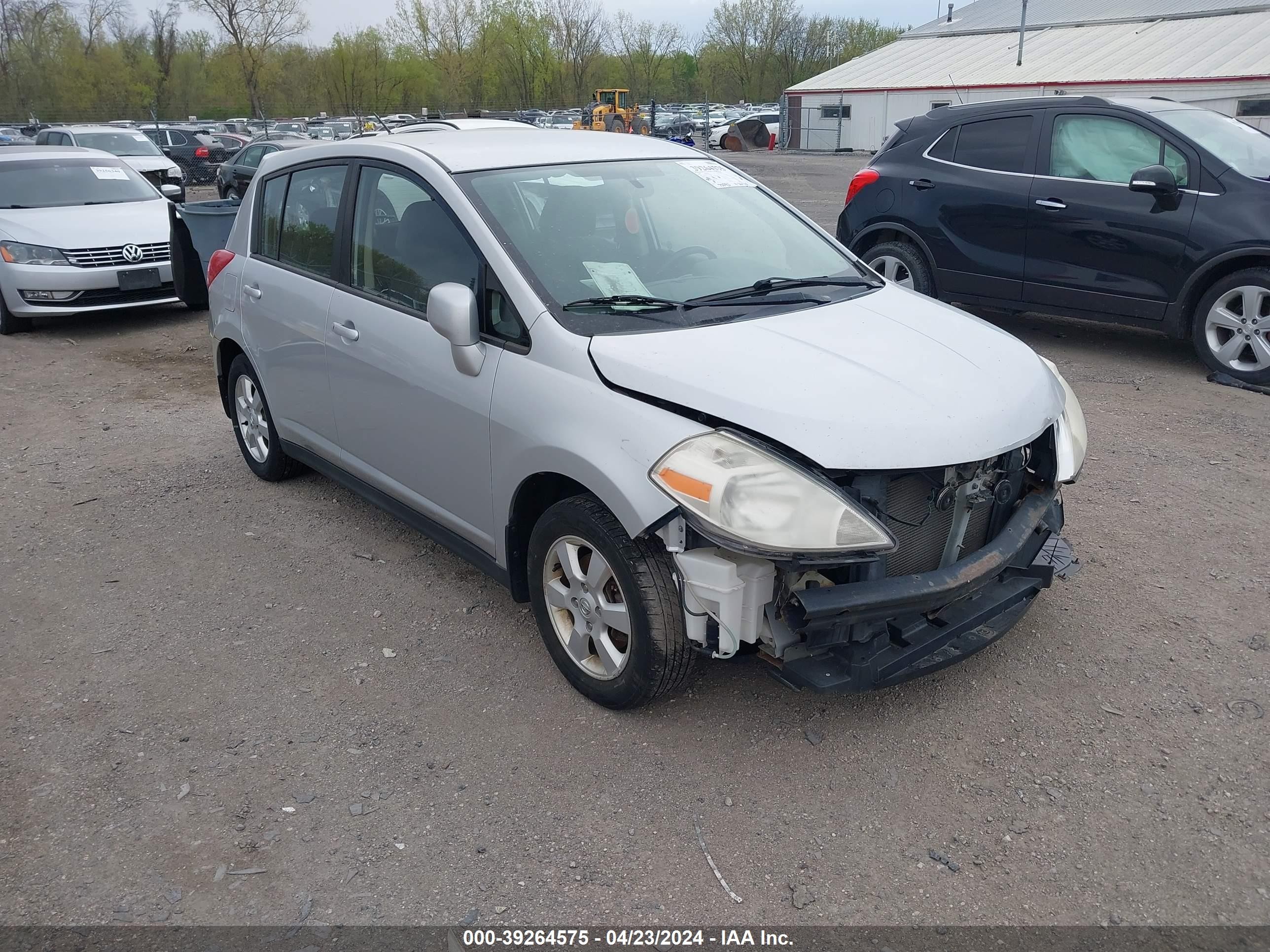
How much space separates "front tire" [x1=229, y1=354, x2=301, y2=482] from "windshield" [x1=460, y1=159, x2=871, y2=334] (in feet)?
7.24

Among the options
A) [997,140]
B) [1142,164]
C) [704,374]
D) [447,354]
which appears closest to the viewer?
[704,374]

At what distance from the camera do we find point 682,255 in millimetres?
3863

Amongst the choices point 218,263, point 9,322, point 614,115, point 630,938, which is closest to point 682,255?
point 630,938

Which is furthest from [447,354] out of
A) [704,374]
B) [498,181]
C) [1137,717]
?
[1137,717]

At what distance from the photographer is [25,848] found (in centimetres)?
287

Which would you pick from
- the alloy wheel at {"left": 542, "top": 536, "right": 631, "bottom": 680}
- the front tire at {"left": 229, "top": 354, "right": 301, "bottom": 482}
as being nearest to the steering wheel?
the alloy wheel at {"left": 542, "top": 536, "right": 631, "bottom": 680}

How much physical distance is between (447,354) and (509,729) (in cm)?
137

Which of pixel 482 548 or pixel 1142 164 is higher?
pixel 1142 164

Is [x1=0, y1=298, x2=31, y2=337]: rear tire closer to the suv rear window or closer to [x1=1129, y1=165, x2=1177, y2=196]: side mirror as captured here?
the suv rear window

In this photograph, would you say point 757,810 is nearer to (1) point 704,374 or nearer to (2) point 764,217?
(1) point 704,374

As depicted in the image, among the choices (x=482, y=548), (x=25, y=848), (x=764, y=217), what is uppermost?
(x=764, y=217)

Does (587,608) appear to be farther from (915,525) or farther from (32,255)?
(32,255)

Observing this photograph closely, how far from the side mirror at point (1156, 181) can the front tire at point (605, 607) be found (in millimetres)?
5548

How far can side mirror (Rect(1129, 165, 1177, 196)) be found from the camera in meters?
6.80
